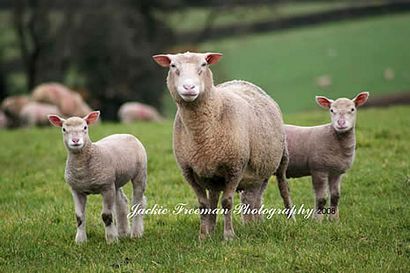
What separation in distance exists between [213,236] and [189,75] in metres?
1.73

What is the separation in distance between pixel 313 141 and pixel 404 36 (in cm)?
2888

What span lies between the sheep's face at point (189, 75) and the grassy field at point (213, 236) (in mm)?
1480

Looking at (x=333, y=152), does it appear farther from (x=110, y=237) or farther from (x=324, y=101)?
(x=110, y=237)

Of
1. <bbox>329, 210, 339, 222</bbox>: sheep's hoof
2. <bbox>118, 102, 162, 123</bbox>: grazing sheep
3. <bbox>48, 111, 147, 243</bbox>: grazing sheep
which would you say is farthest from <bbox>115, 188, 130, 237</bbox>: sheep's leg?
<bbox>118, 102, 162, 123</bbox>: grazing sheep

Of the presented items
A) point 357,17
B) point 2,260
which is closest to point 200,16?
point 357,17

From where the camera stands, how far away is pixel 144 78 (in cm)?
3484

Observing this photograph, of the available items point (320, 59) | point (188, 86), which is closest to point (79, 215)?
point (188, 86)

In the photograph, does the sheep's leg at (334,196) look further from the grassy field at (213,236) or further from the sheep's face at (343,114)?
the sheep's face at (343,114)

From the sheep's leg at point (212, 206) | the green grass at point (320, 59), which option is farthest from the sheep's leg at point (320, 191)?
the green grass at point (320, 59)

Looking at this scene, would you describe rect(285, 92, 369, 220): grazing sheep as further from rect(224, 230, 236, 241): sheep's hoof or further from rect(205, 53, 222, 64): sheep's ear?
rect(205, 53, 222, 64): sheep's ear

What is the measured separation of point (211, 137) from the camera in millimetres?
7770

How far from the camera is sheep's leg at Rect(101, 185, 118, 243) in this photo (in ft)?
26.5

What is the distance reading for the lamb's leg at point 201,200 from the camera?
8.04m

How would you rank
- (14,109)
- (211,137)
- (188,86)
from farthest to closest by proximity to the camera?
1. (14,109)
2. (211,137)
3. (188,86)
